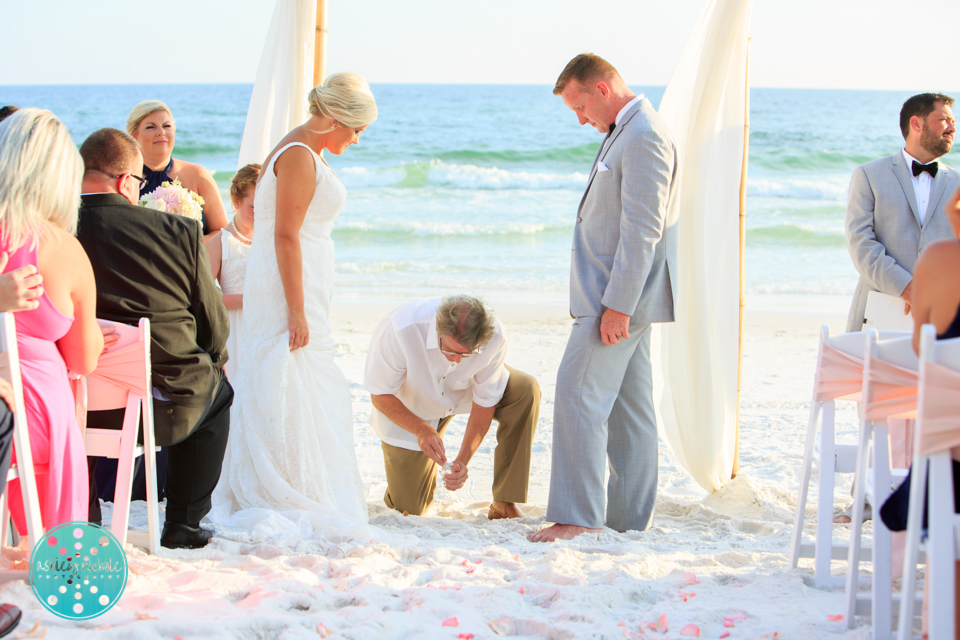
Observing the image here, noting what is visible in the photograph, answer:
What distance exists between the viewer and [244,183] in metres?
3.68

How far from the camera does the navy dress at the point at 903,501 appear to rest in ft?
5.65

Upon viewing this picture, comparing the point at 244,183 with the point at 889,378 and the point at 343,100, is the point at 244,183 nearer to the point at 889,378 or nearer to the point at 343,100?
the point at 343,100

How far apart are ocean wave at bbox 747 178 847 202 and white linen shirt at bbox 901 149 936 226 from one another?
1374 centimetres

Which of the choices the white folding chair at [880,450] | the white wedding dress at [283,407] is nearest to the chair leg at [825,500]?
the white folding chair at [880,450]

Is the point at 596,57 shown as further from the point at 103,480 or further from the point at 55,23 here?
the point at 55,23

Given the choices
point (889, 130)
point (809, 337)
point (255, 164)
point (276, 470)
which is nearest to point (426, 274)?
point (809, 337)

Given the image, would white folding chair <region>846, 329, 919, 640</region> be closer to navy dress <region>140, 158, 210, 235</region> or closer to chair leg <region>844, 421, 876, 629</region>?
chair leg <region>844, 421, 876, 629</region>

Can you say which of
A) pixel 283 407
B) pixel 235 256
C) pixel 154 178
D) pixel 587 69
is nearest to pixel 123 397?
pixel 283 407

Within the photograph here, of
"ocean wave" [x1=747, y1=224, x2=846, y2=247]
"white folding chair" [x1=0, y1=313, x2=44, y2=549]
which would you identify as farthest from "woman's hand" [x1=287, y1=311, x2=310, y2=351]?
"ocean wave" [x1=747, y1=224, x2=846, y2=247]

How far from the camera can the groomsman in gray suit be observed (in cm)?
355

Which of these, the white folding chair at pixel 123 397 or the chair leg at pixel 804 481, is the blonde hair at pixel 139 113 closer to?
the white folding chair at pixel 123 397

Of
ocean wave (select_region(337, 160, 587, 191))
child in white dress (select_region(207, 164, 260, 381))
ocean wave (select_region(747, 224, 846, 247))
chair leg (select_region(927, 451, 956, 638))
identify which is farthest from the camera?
ocean wave (select_region(337, 160, 587, 191))

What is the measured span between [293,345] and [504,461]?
46.1 inches

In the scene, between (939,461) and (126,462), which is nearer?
(939,461)
